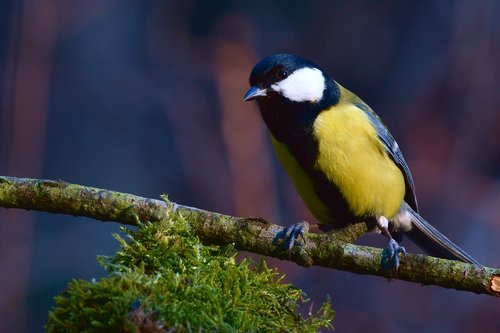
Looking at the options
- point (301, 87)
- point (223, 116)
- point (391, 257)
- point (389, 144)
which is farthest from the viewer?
point (223, 116)

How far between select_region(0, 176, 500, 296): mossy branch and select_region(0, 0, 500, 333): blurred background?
189 cm

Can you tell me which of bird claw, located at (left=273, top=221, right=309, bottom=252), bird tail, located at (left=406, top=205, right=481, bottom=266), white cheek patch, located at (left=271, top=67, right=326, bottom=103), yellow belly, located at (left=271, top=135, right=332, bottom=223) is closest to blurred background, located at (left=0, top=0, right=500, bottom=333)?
bird tail, located at (left=406, top=205, right=481, bottom=266)

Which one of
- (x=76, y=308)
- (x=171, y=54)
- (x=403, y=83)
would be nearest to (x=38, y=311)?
(x=171, y=54)

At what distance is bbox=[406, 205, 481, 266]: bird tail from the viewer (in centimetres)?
271

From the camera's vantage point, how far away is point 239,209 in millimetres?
3881

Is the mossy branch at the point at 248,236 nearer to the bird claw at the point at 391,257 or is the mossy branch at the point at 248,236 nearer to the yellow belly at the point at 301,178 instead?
the bird claw at the point at 391,257

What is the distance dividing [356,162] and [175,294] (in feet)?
4.09

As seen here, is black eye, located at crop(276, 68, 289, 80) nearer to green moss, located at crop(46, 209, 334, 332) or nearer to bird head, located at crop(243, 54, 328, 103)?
bird head, located at crop(243, 54, 328, 103)

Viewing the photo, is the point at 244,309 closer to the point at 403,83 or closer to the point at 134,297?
the point at 134,297

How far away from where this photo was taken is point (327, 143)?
2.31 metres

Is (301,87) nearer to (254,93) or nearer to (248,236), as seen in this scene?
(254,93)

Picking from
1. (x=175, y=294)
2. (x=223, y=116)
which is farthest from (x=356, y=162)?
(x=223, y=116)

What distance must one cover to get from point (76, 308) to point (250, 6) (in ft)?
14.2

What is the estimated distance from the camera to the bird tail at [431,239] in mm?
2705
